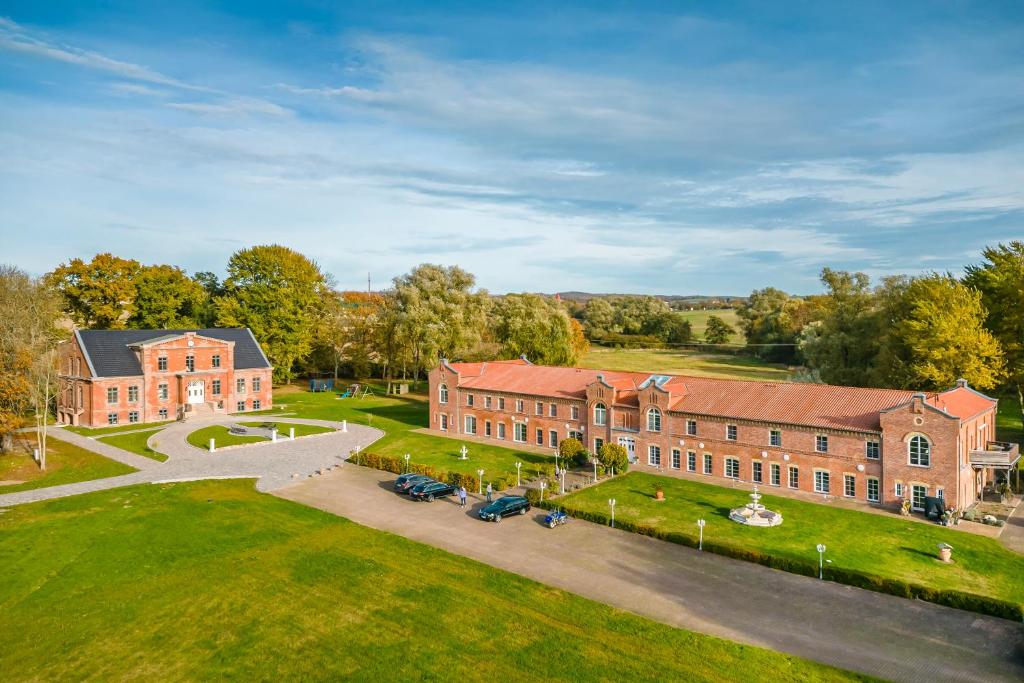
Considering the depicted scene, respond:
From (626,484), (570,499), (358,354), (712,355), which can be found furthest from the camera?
(712,355)

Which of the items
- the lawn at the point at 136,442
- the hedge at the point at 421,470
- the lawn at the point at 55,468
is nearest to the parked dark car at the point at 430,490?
the hedge at the point at 421,470

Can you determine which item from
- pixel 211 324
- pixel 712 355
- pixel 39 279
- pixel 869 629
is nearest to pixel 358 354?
pixel 211 324

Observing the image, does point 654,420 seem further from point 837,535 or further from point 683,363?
point 683,363

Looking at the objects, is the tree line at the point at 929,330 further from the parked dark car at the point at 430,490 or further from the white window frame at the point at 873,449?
the parked dark car at the point at 430,490

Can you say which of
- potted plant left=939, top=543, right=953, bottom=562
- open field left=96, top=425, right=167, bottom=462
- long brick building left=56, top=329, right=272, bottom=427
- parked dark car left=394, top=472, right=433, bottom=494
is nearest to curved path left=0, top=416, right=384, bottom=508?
open field left=96, top=425, right=167, bottom=462

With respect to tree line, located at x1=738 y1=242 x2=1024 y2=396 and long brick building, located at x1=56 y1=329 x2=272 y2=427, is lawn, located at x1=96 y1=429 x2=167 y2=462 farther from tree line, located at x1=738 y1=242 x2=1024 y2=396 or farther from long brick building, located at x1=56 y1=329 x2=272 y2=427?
tree line, located at x1=738 y1=242 x2=1024 y2=396

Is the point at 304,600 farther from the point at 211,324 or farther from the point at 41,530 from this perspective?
the point at 211,324
